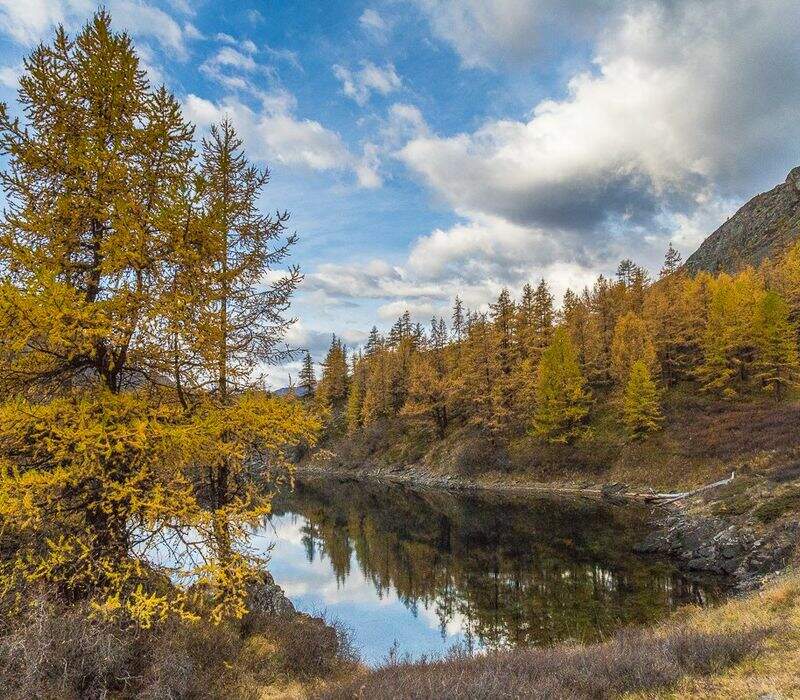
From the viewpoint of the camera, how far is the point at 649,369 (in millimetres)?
50531

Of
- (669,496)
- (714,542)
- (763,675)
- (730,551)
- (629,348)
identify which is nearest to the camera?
(763,675)

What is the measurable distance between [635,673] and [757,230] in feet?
538

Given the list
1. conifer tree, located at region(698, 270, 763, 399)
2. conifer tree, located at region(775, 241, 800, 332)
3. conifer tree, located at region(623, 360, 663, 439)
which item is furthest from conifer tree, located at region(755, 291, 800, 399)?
conifer tree, located at region(623, 360, 663, 439)

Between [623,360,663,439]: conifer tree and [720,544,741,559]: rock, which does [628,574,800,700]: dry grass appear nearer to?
[720,544,741,559]: rock

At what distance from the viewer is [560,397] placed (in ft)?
164

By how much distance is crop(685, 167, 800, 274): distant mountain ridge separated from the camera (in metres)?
114

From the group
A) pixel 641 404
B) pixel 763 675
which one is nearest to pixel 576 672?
pixel 763 675

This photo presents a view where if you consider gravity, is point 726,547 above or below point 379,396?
below

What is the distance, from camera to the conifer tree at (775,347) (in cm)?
Answer: 4531

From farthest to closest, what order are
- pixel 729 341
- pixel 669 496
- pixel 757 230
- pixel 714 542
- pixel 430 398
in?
pixel 757 230, pixel 430 398, pixel 729 341, pixel 669 496, pixel 714 542

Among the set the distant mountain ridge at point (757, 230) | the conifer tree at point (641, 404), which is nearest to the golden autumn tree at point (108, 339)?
the conifer tree at point (641, 404)

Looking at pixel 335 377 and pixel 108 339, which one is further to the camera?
pixel 335 377

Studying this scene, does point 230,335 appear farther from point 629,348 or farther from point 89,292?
point 629,348

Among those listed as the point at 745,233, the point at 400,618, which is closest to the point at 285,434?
the point at 400,618
